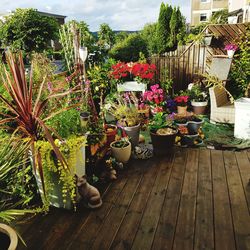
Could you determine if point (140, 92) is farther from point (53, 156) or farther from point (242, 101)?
point (53, 156)

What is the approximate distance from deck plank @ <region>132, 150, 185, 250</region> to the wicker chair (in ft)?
5.83

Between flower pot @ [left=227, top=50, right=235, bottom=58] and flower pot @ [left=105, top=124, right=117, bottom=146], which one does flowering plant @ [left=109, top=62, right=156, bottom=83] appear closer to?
flower pot @ [left=227, top=50, right=235, bottom=58]

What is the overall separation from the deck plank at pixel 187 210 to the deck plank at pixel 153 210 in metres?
0.17

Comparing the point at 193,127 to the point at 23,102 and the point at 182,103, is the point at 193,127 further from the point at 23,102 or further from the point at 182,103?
the point at 23,102

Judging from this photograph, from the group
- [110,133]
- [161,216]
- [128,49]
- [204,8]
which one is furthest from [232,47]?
[204,8]

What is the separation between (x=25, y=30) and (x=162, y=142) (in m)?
6.75

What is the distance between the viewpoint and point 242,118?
12.1ft

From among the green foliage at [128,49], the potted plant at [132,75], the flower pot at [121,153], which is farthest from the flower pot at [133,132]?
the green foliage at [128,49]

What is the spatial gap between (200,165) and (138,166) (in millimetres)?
722

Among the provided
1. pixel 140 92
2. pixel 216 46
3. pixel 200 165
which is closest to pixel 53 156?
pixel 200 165

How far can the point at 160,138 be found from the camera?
10.2ft

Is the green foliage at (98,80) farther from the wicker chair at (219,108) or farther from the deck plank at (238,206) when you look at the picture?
the deck plank at (238,206)

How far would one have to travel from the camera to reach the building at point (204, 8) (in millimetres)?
23156

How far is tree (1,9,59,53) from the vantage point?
7828mm
